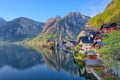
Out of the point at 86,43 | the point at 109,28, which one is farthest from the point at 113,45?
the point at 109,28

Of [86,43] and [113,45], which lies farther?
[86,43]

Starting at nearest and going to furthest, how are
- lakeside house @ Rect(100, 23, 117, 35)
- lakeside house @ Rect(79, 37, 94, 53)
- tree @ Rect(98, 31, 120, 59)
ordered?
1. tree @ Rect(98, 31, 120, 59)
2. lakeside house @ Rect(100, 23, 117, 35)
3. lakeside house @ Rect(79, 37, 94, 53)

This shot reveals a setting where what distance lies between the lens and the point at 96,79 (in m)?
74.3

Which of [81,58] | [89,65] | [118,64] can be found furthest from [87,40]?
[118,64]

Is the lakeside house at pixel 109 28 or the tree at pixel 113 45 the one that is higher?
the lakeside house at pixel 109 28

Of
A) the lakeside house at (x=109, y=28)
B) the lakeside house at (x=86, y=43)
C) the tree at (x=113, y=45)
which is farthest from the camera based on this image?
the lakeside house at (x=86, y=43)

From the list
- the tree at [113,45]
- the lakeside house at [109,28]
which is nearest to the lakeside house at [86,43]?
the lakeside house at [109,28]

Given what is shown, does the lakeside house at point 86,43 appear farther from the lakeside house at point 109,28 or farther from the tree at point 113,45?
the tree at point 113,45

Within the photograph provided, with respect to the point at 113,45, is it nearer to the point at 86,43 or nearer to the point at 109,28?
the point at 86,43

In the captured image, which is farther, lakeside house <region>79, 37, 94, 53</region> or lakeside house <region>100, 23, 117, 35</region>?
lakeside house <region>79, 37, 94, 53</region>

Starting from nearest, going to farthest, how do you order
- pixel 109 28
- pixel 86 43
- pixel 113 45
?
1. pixel 113 45
2. pixel 86 43
3. pixel 109 28

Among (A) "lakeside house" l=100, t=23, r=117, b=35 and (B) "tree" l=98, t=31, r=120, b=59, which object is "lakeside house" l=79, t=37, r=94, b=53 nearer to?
(A) "lakeside house" l=100, t=23, r=117, b=35

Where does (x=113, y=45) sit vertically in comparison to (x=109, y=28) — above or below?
below

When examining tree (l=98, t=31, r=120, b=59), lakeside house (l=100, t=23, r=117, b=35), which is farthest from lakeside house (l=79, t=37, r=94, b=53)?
tree (l=98, t=31, r=120, b=59)
